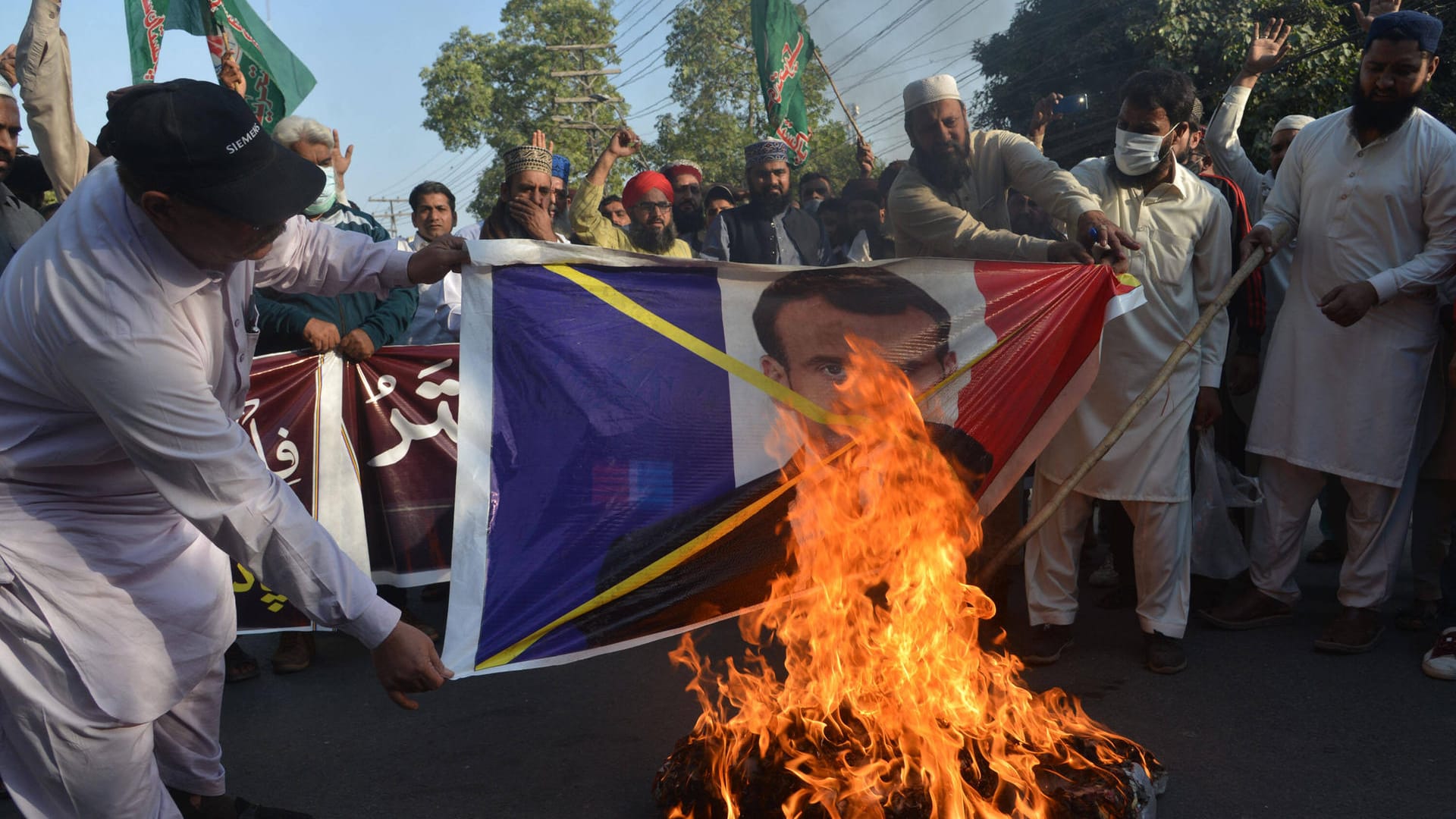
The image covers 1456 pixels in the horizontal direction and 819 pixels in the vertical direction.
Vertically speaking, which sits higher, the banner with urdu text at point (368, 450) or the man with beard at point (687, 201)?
the man with beard at point (687, 201)

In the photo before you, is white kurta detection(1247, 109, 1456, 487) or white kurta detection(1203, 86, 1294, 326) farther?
white kurta detection(1203, 86, 1294, 326)

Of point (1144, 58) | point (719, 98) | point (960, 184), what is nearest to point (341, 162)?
point (960, 184)

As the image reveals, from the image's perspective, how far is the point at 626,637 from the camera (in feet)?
10.7

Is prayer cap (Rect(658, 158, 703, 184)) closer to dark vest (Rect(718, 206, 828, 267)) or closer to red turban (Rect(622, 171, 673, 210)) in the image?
dark vest (Rect(718, 206, 828, 267))

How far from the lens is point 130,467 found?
8.28ft

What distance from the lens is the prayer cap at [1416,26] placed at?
420cm

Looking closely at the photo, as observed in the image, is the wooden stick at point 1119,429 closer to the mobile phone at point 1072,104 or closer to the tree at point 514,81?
the mobile phone at point 1072,104

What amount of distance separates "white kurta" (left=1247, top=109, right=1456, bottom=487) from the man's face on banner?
1853 millimetres

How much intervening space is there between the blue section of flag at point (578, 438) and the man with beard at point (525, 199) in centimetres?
236

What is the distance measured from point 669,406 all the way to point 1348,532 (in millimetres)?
3138

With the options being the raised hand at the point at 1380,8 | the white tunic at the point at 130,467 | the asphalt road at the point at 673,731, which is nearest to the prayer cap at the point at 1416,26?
the raised hand at the point at 1380,8

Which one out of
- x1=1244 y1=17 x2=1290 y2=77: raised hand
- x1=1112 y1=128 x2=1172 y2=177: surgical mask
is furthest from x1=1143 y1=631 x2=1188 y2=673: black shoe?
x1=1244 y1=17 x2=1290 y2=77: raised hand

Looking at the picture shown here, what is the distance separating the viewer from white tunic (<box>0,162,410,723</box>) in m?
2.18

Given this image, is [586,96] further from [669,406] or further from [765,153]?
[669,406]
